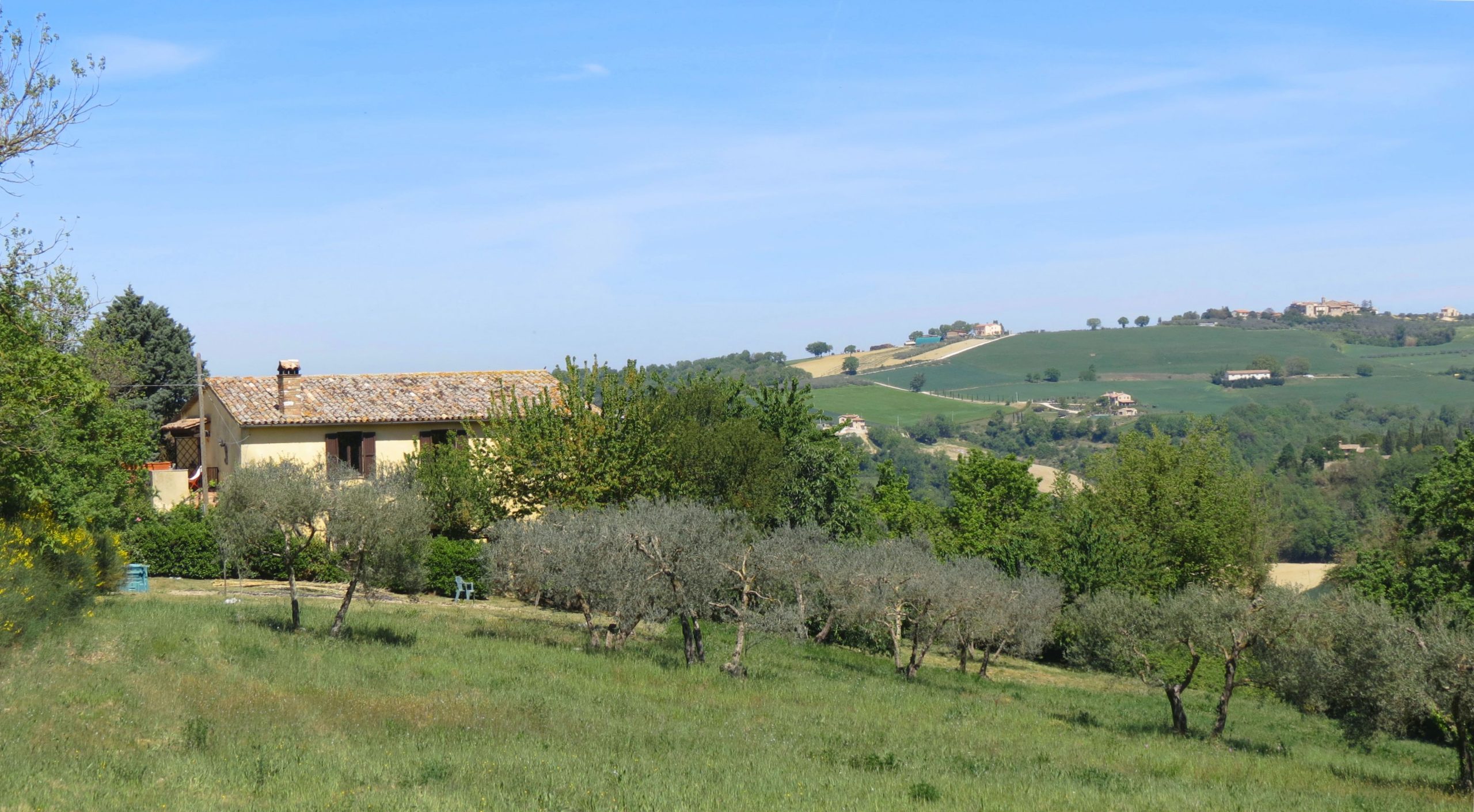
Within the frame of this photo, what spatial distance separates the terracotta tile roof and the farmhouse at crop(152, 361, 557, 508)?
0.16ft

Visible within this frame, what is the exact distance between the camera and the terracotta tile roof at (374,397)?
147ft

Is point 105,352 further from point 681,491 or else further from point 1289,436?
point 1289,436

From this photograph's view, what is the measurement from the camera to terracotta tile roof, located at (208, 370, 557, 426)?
4475cm

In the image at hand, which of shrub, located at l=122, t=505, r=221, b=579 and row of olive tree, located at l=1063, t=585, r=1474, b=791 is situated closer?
row of olive tree, located at l=1063, t=585, r=1474, b=791

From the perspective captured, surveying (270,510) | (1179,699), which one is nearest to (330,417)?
(270,510)

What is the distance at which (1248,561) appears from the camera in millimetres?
61656

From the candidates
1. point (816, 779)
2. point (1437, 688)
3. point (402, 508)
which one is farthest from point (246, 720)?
point (1437, 688)

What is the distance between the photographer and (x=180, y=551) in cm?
3728

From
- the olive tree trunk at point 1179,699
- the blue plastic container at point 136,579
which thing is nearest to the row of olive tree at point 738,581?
the olive tree trunk at point 1179,699

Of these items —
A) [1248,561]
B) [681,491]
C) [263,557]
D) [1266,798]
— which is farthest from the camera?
[1248,561]

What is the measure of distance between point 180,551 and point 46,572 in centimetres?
1832

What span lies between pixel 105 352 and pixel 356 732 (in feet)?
61.7

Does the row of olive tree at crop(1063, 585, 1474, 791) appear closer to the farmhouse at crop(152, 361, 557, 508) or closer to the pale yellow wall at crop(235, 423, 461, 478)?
the farmhouse at crop(152, 361, 557, 508)

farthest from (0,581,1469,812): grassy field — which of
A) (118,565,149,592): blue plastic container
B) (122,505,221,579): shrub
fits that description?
(122,505,221,579): shrub
